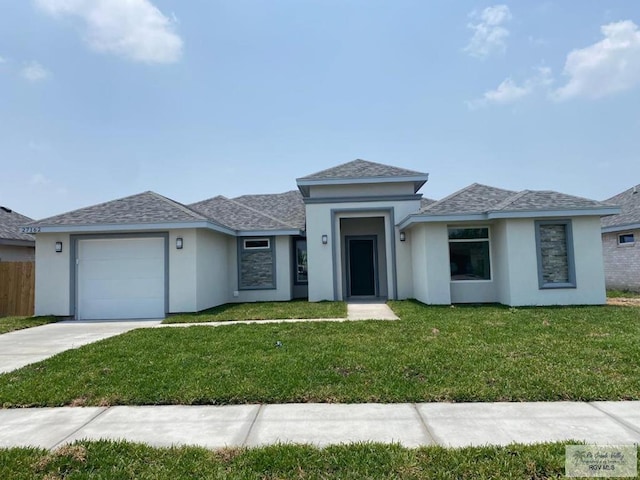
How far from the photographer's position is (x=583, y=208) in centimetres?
1109

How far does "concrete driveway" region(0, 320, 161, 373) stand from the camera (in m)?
6.72

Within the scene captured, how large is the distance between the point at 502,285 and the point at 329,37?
9858 mm

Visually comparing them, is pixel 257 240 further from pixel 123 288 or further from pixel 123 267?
pixel 123 288

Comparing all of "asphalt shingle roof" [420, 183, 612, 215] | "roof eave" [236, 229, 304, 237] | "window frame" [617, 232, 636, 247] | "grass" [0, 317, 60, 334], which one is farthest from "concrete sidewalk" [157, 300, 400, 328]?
"window frame" [617, 232, 636, 247]

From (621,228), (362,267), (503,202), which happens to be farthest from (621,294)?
(362,267)

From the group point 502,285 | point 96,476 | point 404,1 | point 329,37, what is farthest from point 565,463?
point 329,37

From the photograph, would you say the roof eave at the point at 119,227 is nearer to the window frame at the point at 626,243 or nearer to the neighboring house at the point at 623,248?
the neighboring house at the point at 623,248

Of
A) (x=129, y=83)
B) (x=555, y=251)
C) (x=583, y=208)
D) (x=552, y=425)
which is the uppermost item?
(x=129, y=83)

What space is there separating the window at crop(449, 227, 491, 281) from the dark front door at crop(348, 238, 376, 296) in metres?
4.25

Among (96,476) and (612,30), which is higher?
(612,30)

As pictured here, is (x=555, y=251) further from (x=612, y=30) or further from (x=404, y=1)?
(x=404, y=1)

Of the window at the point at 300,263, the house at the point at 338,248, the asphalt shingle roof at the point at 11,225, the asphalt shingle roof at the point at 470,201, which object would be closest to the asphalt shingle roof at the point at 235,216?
A: the house at the point at 338,248

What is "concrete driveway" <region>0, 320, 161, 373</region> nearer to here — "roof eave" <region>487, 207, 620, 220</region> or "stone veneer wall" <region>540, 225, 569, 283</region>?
"roof eave" <region>487, 207, 620, 220</region>

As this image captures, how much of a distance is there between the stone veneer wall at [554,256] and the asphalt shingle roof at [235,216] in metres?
8.47
